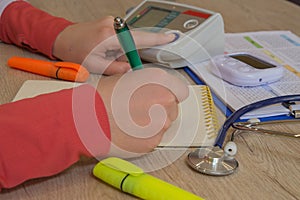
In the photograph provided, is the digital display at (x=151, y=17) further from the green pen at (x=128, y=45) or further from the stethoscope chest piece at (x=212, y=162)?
the stethoscope chest piece at (x=212, y=162)

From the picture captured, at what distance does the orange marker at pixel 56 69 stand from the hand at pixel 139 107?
0.18m

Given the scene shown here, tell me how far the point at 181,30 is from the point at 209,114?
10.5 inches

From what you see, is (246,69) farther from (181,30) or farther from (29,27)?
(29,27)

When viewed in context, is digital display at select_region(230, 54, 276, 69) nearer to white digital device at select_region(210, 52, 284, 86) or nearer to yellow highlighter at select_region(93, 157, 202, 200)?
white digital device at select_region(210, 52, 284, 86)

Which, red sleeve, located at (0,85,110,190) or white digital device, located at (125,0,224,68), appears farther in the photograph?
white digital device, located at (125,0,224,68)

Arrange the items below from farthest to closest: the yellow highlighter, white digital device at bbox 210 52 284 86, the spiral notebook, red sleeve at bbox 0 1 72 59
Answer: red sleeve at bbox 0 1 72 59 < white digital device at bbox 210 52 284 86 < the spiral notebook < the yellow highlighter

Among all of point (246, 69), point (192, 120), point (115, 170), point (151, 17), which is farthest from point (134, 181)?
point (151, 17)

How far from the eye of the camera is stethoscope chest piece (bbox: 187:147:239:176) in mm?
562

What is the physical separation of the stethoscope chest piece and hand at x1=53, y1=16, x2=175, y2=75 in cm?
26

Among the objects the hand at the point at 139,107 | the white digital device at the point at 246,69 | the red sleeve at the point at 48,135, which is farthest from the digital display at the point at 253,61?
the red sleeve at the point at 48,135

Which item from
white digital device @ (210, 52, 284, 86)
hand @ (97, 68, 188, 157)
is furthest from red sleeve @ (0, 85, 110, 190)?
white digital device @ (210, 52, 284, 86)

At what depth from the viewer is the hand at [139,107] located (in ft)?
1.91

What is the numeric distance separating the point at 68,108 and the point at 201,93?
0.23 m

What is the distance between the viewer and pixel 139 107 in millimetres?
590
